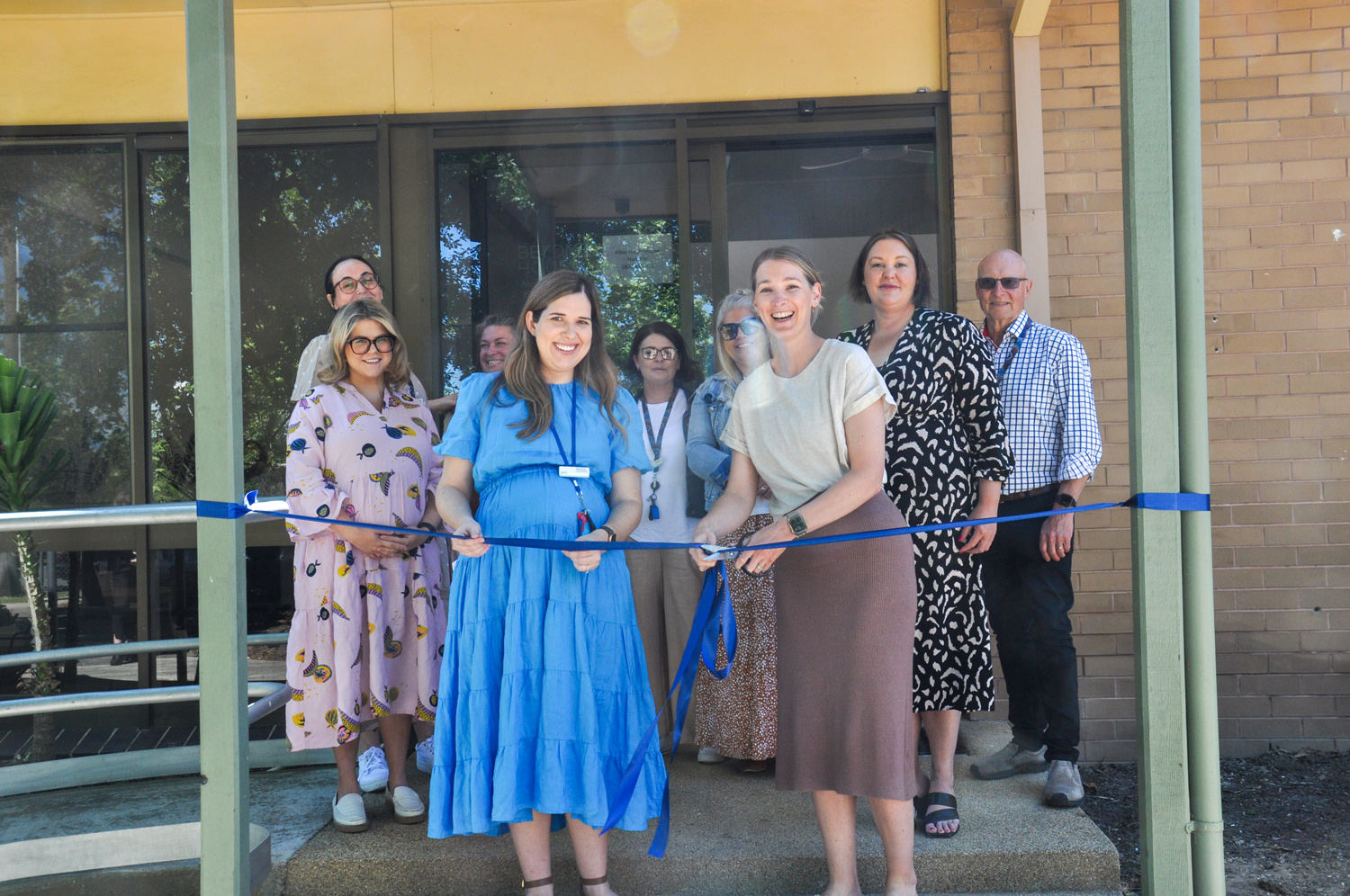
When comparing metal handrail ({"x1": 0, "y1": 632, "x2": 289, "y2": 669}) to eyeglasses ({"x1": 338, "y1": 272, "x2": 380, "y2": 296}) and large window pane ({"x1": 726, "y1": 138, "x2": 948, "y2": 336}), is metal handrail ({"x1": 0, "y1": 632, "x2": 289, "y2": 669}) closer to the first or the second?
eyeglasses ({"x1": 338, "y1": 272, "x2": 380, "y2": 296})

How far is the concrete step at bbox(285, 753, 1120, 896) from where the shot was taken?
9.25 feet

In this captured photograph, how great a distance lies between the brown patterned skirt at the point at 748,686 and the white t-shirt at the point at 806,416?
0.89 metres

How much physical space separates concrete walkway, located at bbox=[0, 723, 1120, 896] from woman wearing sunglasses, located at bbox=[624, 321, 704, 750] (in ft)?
2.17

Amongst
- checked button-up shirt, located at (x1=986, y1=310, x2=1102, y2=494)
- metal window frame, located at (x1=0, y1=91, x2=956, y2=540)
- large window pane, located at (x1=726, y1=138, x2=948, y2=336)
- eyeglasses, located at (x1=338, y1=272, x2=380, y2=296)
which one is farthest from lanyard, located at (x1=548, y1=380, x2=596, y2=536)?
large window pane, located at (x1=726, y1=138, x2=948, y2=336)

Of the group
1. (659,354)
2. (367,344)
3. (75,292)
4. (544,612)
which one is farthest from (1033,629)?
(75,292)

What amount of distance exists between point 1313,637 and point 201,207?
483 centimetres

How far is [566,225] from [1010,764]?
10.5ft

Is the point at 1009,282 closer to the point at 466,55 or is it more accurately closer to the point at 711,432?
the point at 711,432

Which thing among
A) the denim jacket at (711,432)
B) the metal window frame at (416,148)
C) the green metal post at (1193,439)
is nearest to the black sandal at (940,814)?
the green metal post at (1193,439)

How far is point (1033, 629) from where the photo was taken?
343cm

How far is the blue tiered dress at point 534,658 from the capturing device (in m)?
2.49

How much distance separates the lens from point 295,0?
4.64 meters

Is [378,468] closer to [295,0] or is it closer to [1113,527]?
[295,0]

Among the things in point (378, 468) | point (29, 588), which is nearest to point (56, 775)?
point (29, 588)
